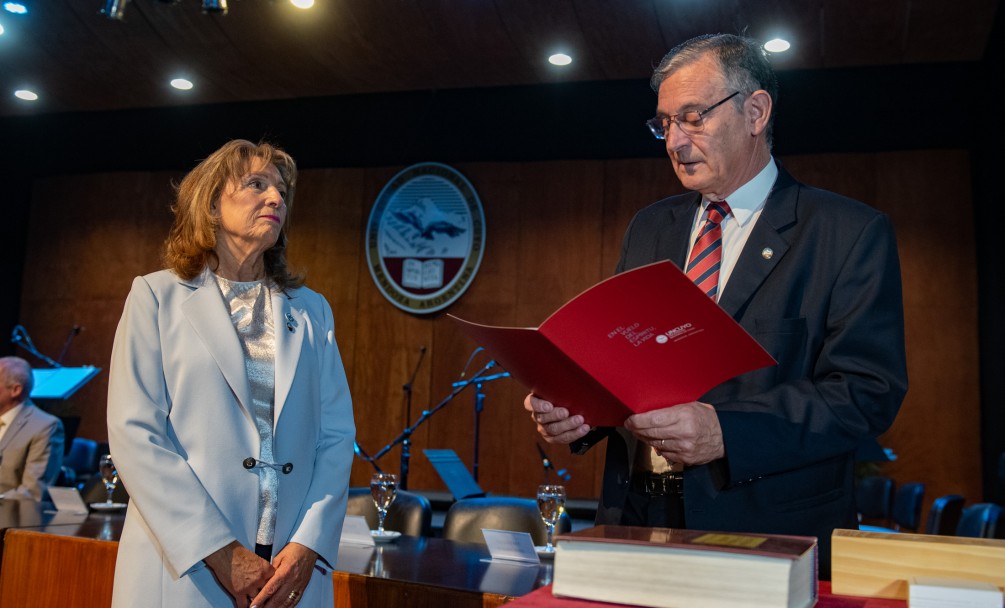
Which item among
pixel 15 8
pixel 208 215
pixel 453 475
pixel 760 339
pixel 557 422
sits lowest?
pixel 453 475

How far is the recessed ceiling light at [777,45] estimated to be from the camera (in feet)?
21.8

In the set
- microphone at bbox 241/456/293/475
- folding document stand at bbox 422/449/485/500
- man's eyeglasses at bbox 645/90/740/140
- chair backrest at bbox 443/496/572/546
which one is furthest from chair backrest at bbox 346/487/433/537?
man's eyeglasses at bbox 645/90/740/140

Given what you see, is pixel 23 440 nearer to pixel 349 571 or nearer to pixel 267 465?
pixel 349 571

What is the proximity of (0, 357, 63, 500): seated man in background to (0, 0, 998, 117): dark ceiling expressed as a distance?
10.3ft

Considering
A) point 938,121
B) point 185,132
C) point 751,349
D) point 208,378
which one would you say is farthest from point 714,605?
point 185,132

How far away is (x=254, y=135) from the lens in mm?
8617

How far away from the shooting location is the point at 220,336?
2.11 metres

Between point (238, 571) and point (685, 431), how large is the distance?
110cm

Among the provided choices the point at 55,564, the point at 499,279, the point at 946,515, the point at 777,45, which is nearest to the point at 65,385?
the point at 499,279

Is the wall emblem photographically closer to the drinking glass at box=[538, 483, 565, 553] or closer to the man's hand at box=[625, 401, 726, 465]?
the drinking glass at box=[538, 483, 565, 553]

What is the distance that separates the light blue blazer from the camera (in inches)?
76.3

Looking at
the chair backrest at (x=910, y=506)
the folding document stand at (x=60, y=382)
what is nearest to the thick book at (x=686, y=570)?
the chair backrest at (x=910, y=506)

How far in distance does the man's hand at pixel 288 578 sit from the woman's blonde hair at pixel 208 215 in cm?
68

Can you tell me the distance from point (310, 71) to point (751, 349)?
7248mm
